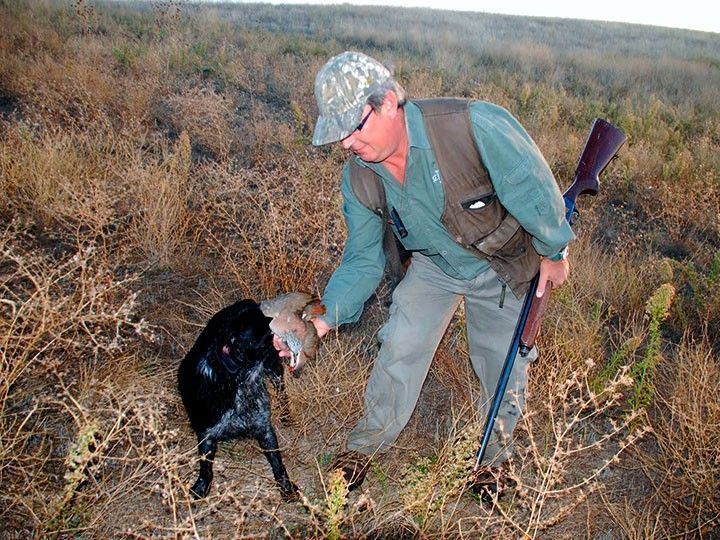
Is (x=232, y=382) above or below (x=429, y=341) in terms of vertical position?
below

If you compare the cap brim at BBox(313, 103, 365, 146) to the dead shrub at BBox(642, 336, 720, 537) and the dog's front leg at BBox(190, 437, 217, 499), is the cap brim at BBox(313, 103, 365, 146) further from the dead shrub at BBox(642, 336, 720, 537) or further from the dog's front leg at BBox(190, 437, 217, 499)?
the dead shrub at BBox(642, 336, 720, 537)

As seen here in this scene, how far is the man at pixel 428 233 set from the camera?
2.22 metres

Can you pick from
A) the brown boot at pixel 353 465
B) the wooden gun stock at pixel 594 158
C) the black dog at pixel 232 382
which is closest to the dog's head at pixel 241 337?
the black dog at pixel 232 382

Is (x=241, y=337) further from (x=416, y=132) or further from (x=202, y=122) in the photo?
(x=202, y=122)

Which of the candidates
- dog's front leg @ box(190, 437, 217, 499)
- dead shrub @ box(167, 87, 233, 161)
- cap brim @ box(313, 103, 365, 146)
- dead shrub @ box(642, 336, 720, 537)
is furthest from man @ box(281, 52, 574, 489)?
dead shrub @ box(167, 87, 233, 161)

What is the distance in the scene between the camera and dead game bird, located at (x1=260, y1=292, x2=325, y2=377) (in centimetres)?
228

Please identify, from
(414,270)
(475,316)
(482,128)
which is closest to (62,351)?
(414,270)

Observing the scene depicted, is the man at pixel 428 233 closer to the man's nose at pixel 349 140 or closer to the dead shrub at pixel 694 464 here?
the man's nose at pixel 349 140

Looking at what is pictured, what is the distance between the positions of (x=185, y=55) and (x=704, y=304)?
8333mm

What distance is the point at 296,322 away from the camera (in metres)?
2.31

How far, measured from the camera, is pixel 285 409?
3.19 m

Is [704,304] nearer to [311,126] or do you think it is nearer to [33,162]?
[311,126]

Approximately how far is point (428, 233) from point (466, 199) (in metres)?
0.25

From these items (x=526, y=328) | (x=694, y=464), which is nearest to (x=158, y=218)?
(x=526, y=328)
